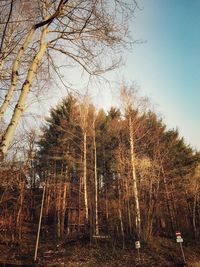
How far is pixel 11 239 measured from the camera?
15.5 metres

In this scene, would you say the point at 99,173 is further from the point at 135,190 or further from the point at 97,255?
the point at 97,255

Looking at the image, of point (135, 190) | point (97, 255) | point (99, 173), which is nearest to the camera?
point (97, 255)

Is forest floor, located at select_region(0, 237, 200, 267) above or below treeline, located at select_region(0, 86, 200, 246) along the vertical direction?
below

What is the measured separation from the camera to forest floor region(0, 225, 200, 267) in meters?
10.1

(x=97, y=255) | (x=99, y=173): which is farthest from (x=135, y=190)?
(x=99, y=173)

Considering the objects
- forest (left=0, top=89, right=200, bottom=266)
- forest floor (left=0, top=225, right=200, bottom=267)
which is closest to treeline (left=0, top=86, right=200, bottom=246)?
forest (left=0, top=89, right=200, bottom=266)

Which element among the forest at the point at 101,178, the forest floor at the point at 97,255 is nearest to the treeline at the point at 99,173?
the forest at the point at 101,178

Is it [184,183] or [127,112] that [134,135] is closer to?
[127,112]

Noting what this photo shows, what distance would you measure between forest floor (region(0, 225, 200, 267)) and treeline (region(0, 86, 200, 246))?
2517mm

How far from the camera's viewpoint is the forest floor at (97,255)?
33.1 ft

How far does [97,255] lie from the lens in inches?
437

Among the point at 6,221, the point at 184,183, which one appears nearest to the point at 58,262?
the point at 6,221

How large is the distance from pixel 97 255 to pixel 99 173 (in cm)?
1133

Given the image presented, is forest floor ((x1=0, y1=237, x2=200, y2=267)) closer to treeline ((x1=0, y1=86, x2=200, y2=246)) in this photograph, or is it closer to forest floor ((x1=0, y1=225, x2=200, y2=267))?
forest floor ((x1=0, y1=225, x2=200, y2=267))
